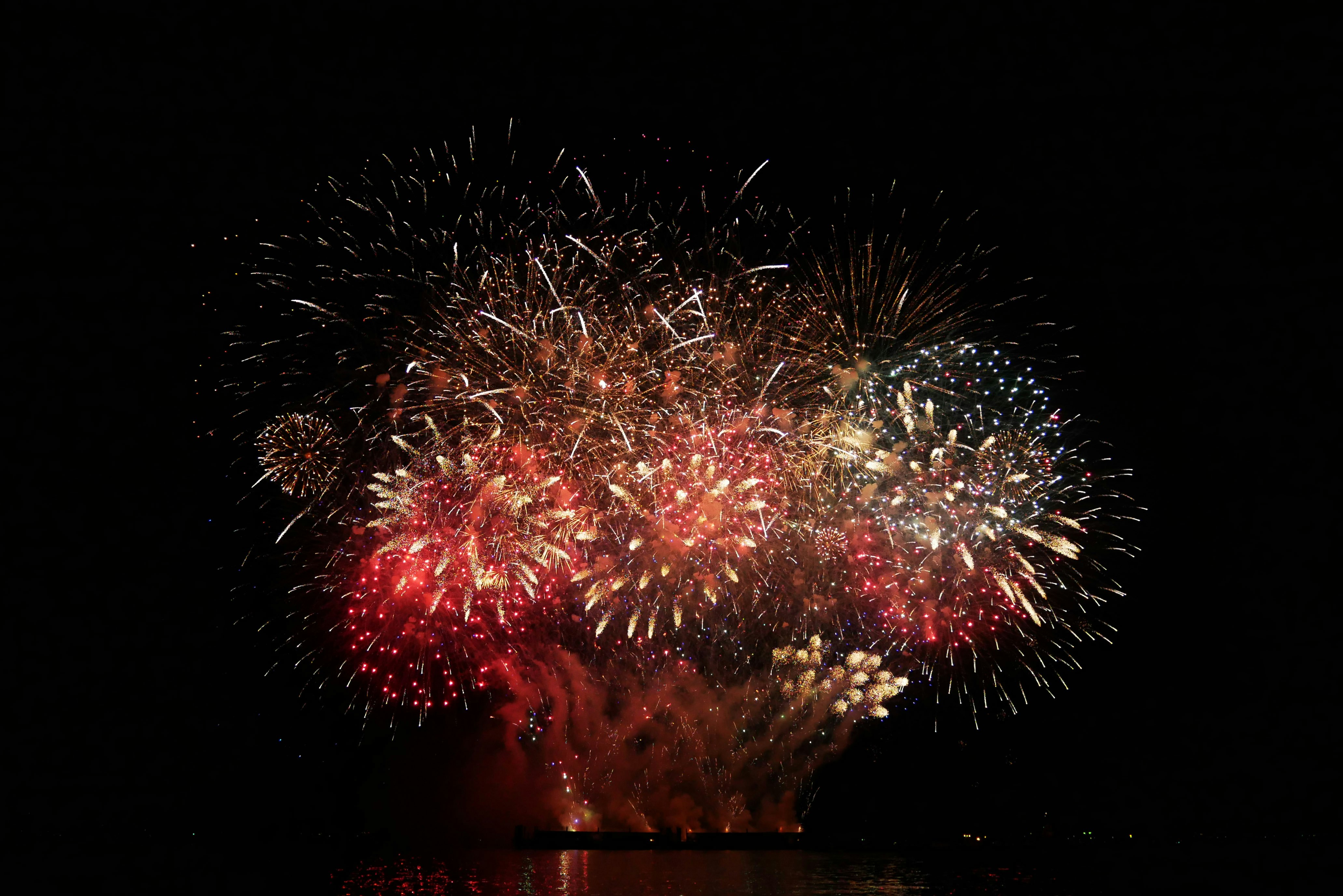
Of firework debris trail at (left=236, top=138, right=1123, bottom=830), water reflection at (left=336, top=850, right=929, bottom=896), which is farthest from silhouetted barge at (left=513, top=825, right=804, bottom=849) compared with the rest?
firework debris trail at (left=236, top=138, right=1123, bottom=830)

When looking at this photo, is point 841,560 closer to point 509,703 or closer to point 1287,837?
point 509,703

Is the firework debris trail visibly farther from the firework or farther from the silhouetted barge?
the silhouetted barge

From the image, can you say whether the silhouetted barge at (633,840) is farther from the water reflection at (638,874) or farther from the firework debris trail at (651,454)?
the firework debris trail at (651,454)

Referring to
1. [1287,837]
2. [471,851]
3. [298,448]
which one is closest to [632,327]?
[298,448]

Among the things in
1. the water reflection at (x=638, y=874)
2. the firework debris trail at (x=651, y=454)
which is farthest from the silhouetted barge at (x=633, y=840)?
the firework debris trail at (x=651, y=454)

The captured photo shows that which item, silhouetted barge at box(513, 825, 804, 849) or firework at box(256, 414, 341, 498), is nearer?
firework at box(256, 414, 341, 498)

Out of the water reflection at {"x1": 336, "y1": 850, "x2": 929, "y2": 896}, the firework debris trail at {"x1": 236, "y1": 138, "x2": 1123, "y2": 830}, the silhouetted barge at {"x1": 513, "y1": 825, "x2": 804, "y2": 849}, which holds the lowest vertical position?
the water reflection at {"x1": 336, "y1": 850, "x2": 929, "y2": 896}
